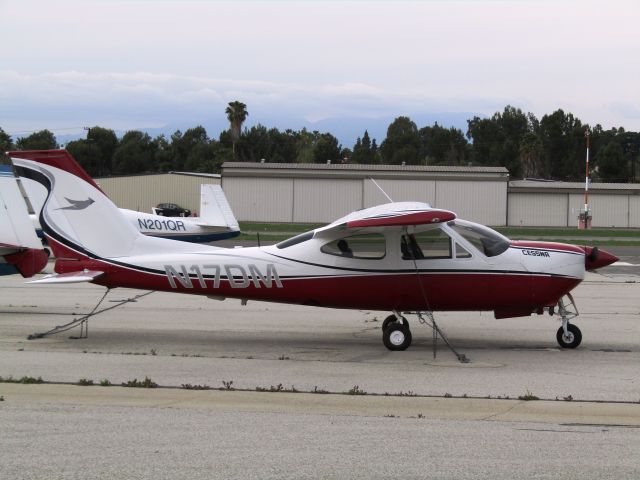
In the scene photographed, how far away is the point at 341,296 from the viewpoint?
11750 mm

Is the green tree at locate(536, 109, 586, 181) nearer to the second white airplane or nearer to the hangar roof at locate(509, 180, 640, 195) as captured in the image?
the hangar roof at locate(509, 180, 640, 195)

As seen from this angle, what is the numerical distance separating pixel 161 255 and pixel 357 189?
47.1 m

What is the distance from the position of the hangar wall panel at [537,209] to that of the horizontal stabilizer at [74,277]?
2013 inches

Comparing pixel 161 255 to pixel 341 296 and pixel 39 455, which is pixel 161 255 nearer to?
pixel 341 296

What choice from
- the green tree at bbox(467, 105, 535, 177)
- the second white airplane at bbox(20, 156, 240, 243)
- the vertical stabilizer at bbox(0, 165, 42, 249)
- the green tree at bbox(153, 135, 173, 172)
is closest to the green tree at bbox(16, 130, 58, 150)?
the green tree at bbox(153, 135, 173, 172)

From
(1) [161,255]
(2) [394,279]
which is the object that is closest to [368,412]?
(2) [394,279]

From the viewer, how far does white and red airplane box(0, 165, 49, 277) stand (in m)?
13.8

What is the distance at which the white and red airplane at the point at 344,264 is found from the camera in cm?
1154

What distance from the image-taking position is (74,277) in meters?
11.5

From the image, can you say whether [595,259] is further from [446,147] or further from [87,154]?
[446,147]

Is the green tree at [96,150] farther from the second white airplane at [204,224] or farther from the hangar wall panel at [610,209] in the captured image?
the second white airplane at [204,224]

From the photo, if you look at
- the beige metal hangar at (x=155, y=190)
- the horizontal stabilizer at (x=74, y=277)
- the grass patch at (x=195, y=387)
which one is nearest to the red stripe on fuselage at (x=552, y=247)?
the grass patch at (x=195, y=387)

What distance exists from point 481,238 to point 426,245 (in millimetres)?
829

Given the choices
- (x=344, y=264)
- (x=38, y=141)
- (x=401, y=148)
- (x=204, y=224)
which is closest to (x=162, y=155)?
(x=38, y=141)
